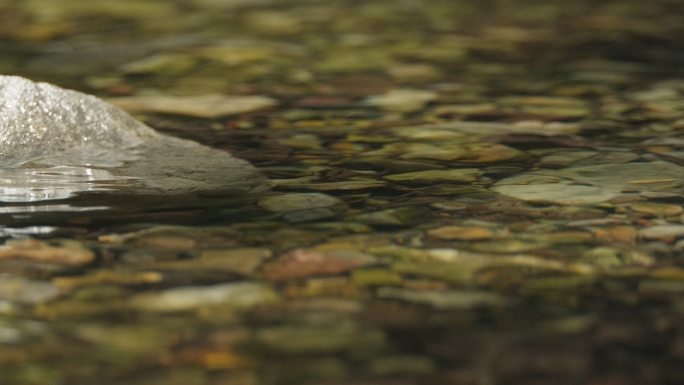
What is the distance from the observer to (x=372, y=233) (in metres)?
1.56

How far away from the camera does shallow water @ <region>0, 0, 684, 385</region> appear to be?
1160 mm

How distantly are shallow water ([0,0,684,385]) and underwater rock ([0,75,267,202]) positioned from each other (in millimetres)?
31

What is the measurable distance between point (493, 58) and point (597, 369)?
203cm

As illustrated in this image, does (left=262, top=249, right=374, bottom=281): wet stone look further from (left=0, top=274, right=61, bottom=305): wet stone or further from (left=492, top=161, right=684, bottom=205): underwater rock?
(left=492, top=161, right=684, bottom=205): underwater rock

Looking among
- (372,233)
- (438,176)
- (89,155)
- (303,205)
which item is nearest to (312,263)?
(372,233)

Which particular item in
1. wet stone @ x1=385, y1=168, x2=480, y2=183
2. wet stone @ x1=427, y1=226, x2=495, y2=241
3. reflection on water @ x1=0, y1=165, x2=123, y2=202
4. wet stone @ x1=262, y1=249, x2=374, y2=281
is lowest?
wet stone @ x1=427, y1=226, x2=495, y2=241

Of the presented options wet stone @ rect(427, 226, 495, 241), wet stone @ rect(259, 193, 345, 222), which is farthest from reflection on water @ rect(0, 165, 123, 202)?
wet stone @ rect(427, 226, 495, 241)

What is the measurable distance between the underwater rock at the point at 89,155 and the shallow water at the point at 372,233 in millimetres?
31

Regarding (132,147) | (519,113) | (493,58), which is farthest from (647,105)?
(132,147)

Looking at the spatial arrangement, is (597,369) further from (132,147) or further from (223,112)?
(223,112)

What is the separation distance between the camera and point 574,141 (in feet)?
7.11

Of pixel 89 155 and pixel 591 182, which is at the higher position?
pixel 89 155

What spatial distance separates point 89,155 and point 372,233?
67cm

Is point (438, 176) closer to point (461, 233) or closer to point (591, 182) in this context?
point (591, 182)
